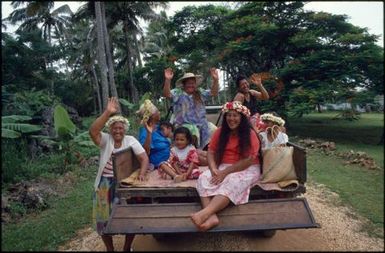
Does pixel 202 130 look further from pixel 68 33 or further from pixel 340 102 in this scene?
pixel 68 33

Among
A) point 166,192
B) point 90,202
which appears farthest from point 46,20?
point 166,192

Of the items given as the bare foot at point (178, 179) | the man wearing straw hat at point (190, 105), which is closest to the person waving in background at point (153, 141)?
the bare foot at point (178, 179)

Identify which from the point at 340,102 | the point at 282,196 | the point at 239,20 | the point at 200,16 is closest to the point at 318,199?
the point at 282,196

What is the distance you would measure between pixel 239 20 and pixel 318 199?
38.5ft

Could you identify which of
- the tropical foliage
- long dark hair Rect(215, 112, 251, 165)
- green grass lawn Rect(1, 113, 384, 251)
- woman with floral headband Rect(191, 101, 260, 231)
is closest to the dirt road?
green grass lawn Rect(1, 113, 384, 251)

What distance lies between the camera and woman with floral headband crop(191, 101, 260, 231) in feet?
11.0

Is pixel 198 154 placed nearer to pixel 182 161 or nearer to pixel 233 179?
pixel 182 161

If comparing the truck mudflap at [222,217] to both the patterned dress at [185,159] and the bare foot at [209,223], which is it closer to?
the bare foot at [209,223]

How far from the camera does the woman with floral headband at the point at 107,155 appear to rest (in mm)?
3676

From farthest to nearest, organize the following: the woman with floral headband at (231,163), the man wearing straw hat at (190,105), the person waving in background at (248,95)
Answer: the person waving in background at (248,95) → the man wearing straw hat at (190,105) → the woman with floral headband at (231,163)

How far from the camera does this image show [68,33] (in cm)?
3353

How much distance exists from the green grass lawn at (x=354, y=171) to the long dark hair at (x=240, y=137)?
111cm

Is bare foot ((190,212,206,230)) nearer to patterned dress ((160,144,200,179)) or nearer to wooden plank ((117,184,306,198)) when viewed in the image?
wooden plank ((117,184,306,198))

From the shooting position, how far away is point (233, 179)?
11.4 ft
